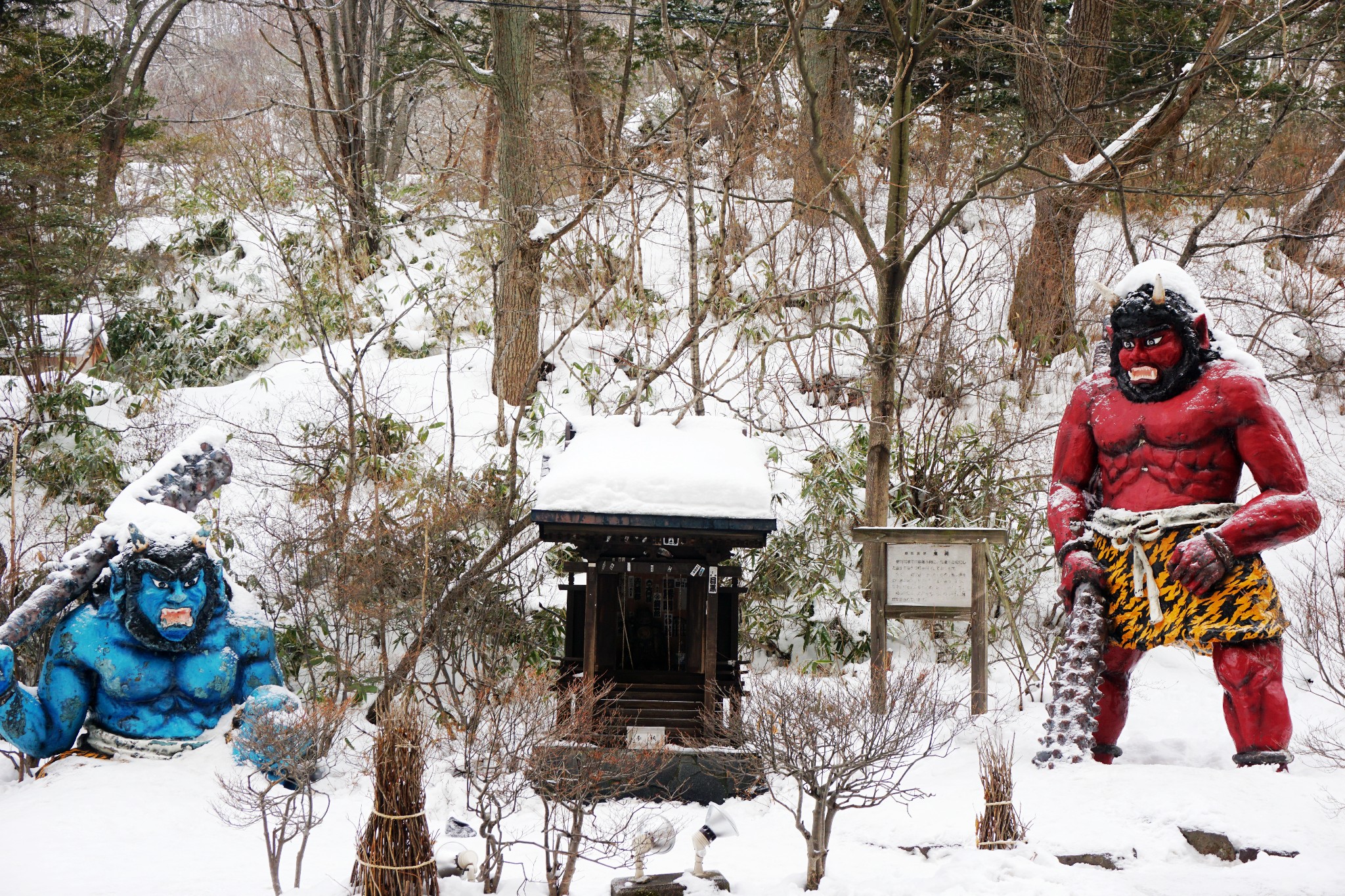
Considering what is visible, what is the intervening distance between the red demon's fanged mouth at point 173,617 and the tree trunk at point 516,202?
4439 mm

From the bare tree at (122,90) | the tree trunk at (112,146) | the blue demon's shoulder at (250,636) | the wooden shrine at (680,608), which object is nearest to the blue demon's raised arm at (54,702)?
the blue demon's shoulder at (250,636)

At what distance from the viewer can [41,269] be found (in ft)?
35.3

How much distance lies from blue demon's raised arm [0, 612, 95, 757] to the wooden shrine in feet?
9.94

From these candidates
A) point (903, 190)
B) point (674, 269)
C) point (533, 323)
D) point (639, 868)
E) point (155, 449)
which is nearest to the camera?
point (639, 868)

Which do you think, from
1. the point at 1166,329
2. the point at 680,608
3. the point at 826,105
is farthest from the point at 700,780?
the point at 826,105

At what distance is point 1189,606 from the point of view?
5137 mm

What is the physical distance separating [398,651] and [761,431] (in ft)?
13.6

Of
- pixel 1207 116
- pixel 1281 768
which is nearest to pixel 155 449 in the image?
pixel 1281 768

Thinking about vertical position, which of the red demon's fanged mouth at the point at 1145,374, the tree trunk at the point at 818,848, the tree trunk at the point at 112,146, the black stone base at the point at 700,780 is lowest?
the black stone base at the point at 700,780

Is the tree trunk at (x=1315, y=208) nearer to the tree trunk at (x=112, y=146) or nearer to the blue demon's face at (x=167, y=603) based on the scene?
the blue demon's face at (x=167, y=603)

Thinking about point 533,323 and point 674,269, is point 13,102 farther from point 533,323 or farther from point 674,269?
point 674,269

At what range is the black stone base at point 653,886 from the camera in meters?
4.53

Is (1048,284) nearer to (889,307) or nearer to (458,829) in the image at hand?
(889,307)

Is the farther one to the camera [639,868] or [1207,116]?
[1207,116]
